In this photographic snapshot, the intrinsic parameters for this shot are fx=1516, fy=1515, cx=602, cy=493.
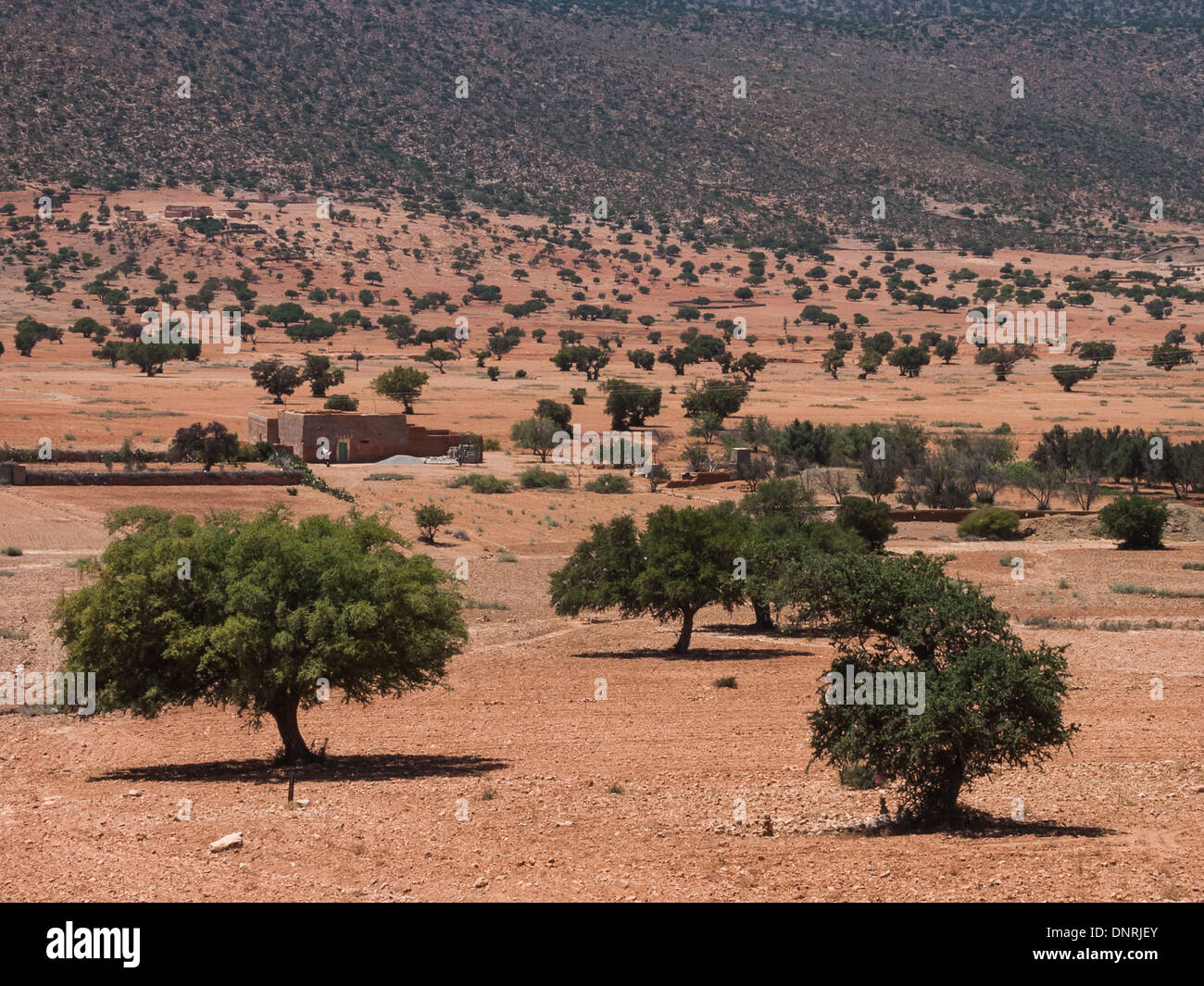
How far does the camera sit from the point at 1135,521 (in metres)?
45.8

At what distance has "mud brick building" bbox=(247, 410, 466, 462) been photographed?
185 feet

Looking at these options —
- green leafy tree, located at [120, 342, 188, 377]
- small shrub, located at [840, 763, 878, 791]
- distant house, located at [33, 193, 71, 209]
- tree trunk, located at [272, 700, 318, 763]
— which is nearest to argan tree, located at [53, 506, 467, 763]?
tree trunk, located at [272, 700, 318, 763]

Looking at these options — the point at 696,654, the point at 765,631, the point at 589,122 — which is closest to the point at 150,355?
the point at 765,631

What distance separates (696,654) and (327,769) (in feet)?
43.1

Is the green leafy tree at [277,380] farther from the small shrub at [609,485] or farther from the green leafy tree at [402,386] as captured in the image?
the small shrub at [609,485]

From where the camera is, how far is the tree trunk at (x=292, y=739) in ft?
66.4

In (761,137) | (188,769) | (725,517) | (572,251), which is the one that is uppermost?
(761,137)

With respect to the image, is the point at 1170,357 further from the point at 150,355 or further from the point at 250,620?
the point at 250,620

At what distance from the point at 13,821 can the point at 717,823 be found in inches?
297

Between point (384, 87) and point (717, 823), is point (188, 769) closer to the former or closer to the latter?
point (717, 823)

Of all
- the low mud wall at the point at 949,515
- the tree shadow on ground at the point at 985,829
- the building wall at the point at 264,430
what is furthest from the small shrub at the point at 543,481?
the tree shadow on ground at the point at 985,829

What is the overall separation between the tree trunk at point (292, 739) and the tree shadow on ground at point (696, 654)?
11.2 metres
